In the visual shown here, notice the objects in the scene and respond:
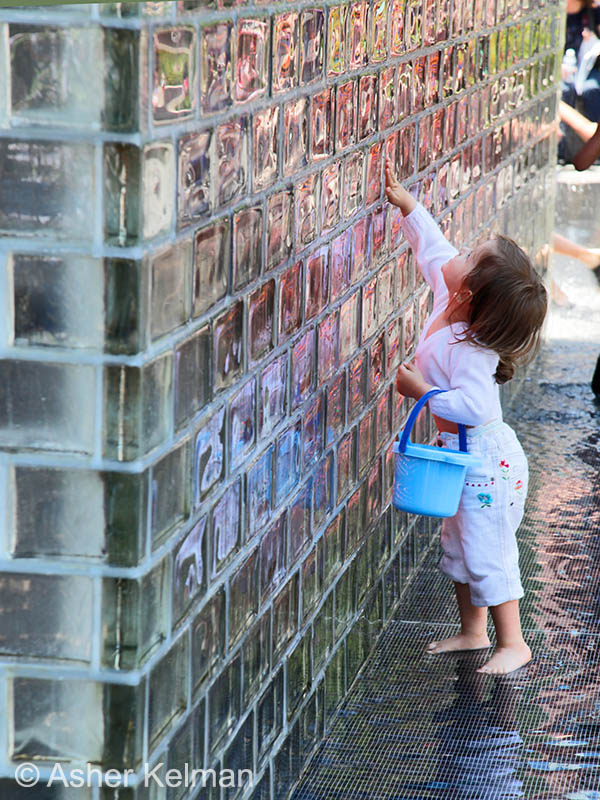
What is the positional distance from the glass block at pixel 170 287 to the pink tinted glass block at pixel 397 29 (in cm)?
183

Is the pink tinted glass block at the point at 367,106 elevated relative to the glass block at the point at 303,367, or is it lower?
elevated

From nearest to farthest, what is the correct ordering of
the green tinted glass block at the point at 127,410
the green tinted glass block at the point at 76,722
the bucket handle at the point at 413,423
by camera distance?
the green tinted glass block at the point at 127,410, the green tinted glass block at the point at 76,722, the bucket handle at the point at 413,423

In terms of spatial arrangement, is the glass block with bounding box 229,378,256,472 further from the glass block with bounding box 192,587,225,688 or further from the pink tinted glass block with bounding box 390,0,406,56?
the pink tinted glass block with bounding box 390,0,406,56

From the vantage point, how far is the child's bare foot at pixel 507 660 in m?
3.88

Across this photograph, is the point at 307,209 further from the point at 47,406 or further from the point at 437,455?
the point at 47,406

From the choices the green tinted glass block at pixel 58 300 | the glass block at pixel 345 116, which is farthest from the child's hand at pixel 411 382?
the green tinted glass block at pixel 58 300

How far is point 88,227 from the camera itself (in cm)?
212

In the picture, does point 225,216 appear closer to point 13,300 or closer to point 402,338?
point 13,300

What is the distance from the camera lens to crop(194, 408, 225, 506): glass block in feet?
8.21

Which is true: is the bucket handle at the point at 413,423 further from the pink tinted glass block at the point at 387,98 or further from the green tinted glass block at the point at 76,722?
the green tinted glass block at the point at 76,722

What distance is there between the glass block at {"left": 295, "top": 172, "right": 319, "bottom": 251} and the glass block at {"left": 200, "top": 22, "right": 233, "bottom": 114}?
601 millimetres

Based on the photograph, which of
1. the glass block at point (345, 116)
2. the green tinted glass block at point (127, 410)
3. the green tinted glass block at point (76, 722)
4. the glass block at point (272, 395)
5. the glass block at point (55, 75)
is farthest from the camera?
the glass block at point (345, 116)

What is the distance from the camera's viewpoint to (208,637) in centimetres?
265

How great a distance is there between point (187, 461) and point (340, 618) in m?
1.46
